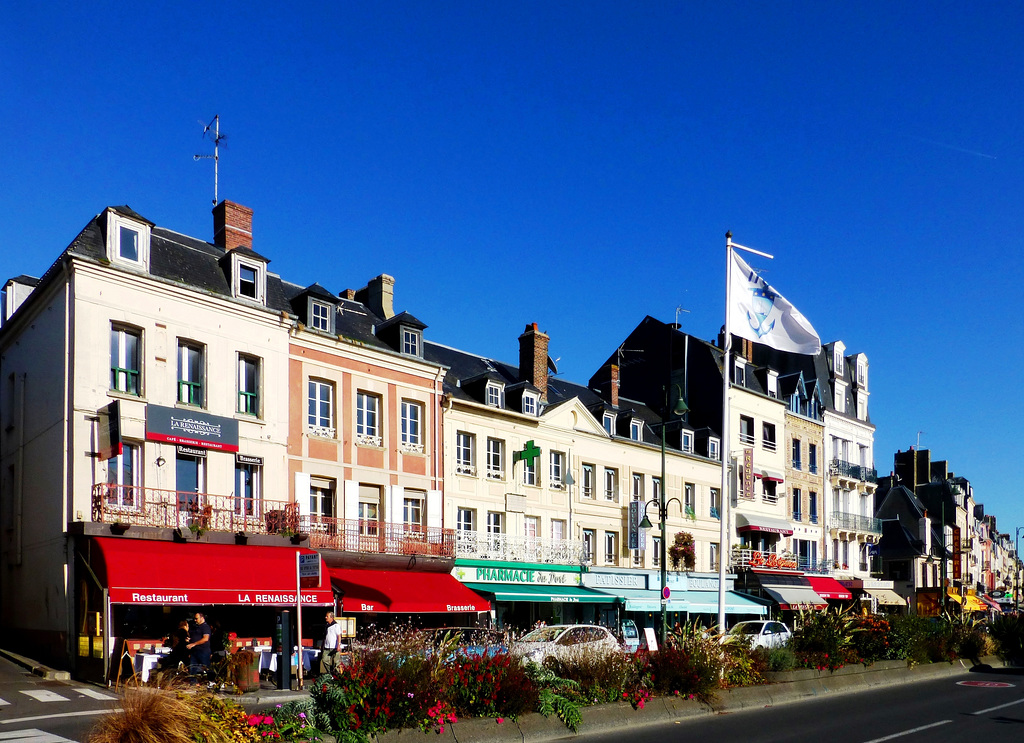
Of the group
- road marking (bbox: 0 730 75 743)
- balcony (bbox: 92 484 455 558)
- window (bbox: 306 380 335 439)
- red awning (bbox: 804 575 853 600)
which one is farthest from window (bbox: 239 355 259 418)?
red awning (bbox: 804 575 853 600)

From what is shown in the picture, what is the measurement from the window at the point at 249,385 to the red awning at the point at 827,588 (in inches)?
1216

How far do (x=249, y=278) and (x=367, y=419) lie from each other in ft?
18.5

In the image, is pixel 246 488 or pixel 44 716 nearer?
pixel 44 716

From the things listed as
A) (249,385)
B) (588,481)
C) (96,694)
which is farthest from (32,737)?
(588,481)

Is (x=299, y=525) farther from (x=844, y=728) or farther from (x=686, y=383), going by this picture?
(x=686, y=383)

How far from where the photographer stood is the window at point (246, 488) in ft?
84.6

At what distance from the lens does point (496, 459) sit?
34469 mm

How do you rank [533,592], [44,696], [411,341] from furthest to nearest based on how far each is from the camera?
[533,592]
[411,341]
[44,696]

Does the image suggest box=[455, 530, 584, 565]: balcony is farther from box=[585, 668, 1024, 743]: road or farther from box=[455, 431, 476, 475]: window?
box=[585, 668, 1024, 743]: road

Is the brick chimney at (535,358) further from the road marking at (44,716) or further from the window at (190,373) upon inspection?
the road marking at (44,716)

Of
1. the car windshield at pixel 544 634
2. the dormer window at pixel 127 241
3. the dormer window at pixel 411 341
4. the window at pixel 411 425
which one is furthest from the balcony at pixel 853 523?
the dormer window at pixel 127 241

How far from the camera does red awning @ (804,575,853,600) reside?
48.5 metres

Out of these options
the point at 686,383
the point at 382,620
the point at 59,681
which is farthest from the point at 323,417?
the point at 686,383

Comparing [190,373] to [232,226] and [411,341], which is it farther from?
[411,341]
